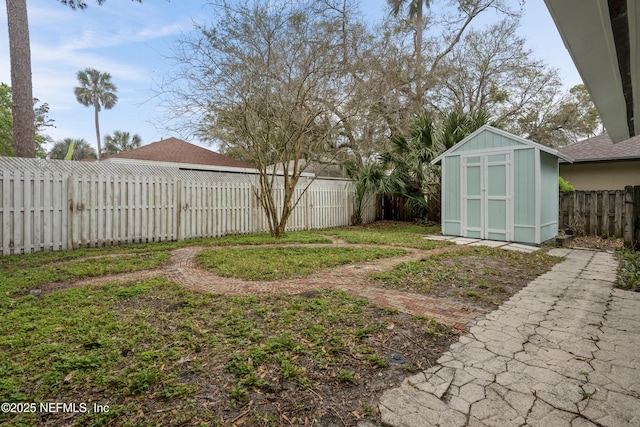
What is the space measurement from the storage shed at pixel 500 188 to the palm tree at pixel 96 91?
108 feet

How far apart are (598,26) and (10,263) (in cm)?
739

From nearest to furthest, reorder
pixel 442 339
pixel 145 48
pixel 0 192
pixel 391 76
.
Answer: pixel 442 339 → pixel 0 192 → pixel 145 48 → pixel 391 76

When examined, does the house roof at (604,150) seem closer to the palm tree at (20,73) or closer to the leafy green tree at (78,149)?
the palm tree at (20,73)

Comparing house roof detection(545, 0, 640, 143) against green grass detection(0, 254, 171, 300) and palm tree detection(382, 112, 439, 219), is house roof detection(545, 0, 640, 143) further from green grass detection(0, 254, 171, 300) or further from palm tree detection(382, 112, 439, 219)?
palm tree detection(382, 112, 439, 219)

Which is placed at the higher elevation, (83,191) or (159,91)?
(159,91)

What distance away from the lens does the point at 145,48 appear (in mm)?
5949

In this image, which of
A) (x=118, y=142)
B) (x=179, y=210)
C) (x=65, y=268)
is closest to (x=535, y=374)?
(x=65, y=268)

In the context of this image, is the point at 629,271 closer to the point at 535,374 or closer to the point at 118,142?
the point at 535,374

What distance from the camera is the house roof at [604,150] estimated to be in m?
9.40

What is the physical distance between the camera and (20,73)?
6766mm

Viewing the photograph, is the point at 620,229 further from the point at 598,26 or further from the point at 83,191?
the point at 83,191

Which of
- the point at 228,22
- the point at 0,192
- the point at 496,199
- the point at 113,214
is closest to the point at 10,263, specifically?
the point at 0,192

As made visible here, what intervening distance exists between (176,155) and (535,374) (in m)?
12.2

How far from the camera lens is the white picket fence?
543cm
